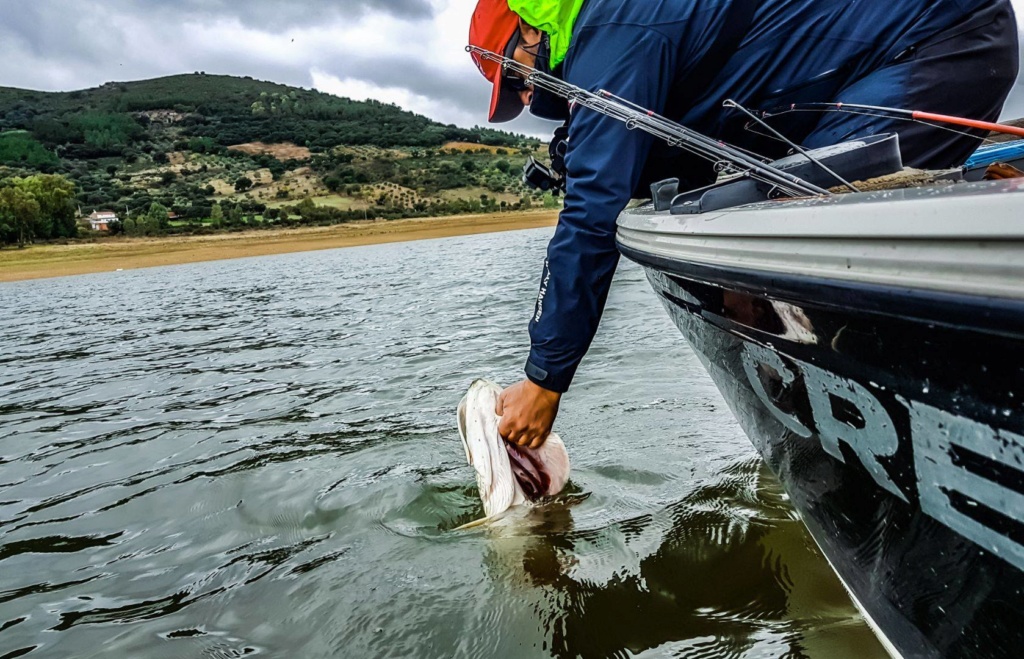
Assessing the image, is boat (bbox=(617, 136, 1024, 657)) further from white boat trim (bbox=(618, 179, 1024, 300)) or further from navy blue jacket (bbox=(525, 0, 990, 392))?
navy blue jacket (bbox=(525, 0, 990, 392))

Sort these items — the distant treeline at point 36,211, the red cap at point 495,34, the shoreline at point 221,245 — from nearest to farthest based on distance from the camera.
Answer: the red cap at point 495,34 → the shoreline at point 221,245 → the distant treeline at point 36,211

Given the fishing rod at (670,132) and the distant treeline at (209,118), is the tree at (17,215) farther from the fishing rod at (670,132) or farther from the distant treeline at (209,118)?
the fishing rod at (670,132)

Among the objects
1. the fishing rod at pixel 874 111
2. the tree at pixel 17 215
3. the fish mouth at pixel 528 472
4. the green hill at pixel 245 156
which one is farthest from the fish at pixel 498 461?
the green hill at pixel 245 156

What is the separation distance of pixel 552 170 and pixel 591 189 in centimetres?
63

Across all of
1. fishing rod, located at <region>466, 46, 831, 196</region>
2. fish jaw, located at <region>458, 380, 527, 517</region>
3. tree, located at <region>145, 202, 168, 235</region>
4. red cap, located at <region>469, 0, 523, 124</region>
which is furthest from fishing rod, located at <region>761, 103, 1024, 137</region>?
tree, located at <region>145, 202, 168, 235</region>

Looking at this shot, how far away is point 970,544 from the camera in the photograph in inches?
32.8

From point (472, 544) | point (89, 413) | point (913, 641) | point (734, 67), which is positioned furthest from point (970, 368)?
point (89, 413)

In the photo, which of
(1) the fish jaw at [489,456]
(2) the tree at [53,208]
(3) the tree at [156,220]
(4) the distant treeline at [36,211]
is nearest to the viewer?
(1) the fish jaw at [489,456]

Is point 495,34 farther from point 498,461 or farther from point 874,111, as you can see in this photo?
point 498,461

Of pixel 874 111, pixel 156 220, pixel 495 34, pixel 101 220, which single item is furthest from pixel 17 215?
pixel 874 111

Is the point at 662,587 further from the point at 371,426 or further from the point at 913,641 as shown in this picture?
the point at 371,426

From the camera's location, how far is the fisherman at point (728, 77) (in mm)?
1641

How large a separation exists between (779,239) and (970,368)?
1.08 feet

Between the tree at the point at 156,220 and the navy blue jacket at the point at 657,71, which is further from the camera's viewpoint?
the tree at the point at 156,220
